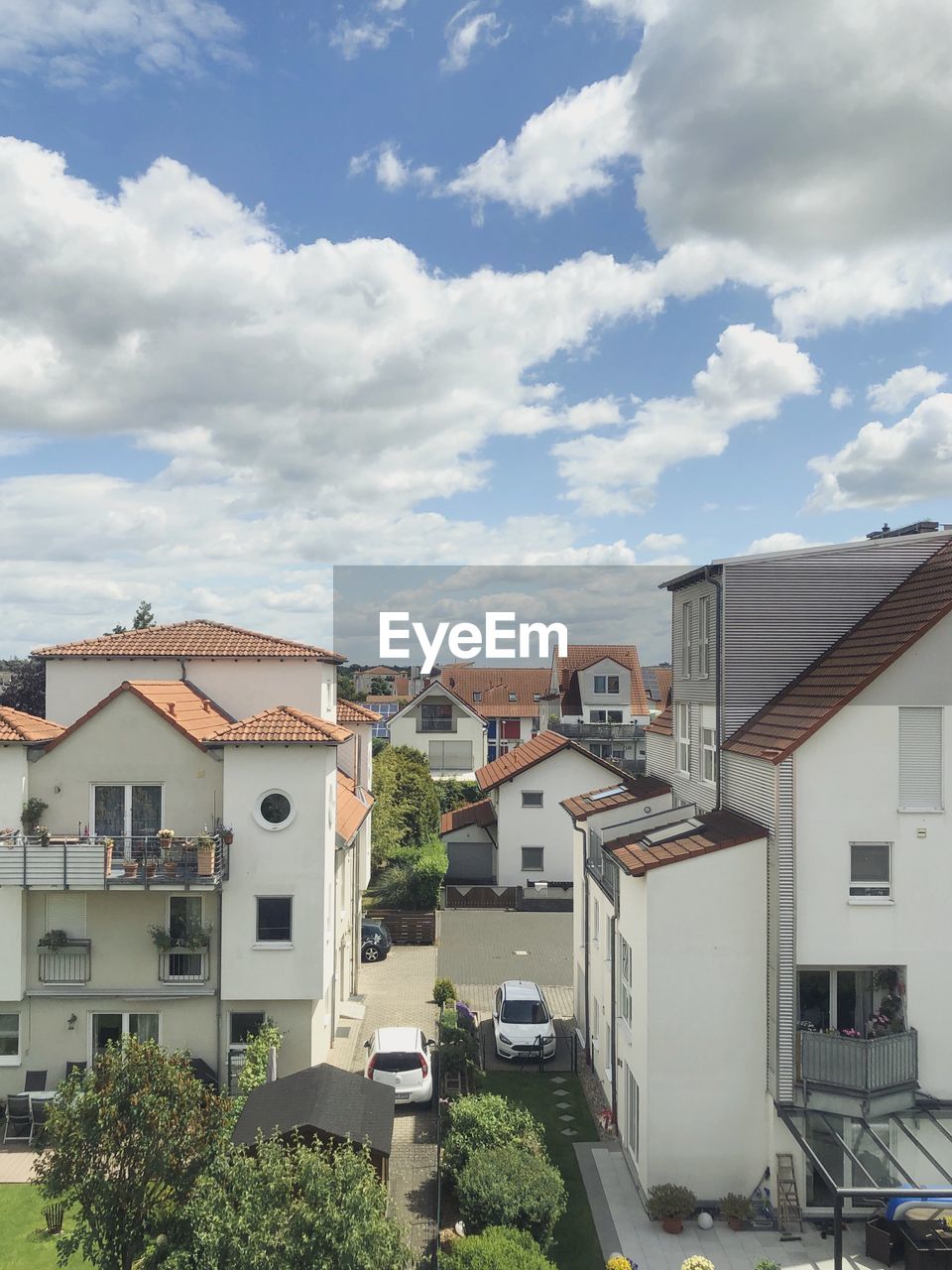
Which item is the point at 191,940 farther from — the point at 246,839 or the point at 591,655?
the point at 591,655

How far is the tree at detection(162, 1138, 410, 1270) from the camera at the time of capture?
1141 cm

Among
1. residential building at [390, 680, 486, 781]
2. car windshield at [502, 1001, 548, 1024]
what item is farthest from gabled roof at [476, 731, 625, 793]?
residential building at [390, 680, 486, 781]

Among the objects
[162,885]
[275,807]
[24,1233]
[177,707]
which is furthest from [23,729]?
[24,1233]

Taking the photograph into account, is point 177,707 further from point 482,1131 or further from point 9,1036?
point 482,1131

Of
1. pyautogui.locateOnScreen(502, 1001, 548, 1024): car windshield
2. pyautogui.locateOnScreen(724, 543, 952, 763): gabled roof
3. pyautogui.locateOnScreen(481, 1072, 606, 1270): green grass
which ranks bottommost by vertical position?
pyautogui.locateOnScreen(481, 1072, 606, 1270): green grass

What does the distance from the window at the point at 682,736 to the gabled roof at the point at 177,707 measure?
447 inches

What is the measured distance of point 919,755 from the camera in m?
18.1

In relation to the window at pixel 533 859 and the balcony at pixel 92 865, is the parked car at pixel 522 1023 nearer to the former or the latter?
the balcony at pixel 92 865

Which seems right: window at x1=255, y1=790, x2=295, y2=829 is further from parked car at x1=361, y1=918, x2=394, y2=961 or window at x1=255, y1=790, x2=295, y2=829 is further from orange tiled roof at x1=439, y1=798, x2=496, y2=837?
orange tiled roof at x1=439, y1=798, x2=496, y2=837

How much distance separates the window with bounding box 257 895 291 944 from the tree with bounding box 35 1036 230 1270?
7081mm

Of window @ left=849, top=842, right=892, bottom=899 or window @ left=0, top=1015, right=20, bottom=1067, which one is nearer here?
window @ left=849, top=842, right=892, bottom=899

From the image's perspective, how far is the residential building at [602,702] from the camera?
5862 cm

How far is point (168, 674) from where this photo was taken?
2577cm

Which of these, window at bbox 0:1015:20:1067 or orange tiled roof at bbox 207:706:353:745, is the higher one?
orange tiled roof at bbox 207:706:353:745
